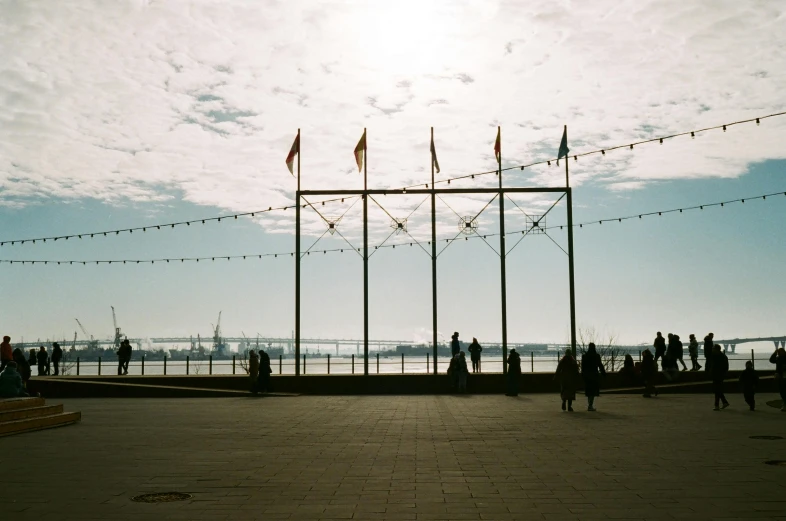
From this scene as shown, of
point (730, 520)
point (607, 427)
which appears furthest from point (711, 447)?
point (730, 520)

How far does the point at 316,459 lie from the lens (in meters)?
11.6

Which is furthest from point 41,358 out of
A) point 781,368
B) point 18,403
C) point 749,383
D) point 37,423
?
point 781,368

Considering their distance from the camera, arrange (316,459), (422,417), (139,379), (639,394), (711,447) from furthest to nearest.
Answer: (139,379) → (639,394) → (422,417) → (711,447) → (316,459)

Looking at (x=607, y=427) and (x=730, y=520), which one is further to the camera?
(x=607, y=427)

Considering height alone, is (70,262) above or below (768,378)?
above

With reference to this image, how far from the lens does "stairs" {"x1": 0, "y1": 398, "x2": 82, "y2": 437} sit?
16.0 meters

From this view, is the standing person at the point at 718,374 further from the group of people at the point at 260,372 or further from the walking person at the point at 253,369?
the walking person at the point at 253,369

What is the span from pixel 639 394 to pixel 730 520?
67.4ft

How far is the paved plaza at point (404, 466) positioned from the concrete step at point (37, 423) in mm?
440

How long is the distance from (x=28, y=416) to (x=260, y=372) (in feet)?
38.8

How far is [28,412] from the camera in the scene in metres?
16.9

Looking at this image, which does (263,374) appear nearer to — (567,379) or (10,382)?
(10,382)

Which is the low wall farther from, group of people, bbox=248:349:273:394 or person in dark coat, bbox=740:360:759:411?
person in dark coat, bbox=740:360:759:411

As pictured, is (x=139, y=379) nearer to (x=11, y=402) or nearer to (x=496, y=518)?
(x=11, y=402)
